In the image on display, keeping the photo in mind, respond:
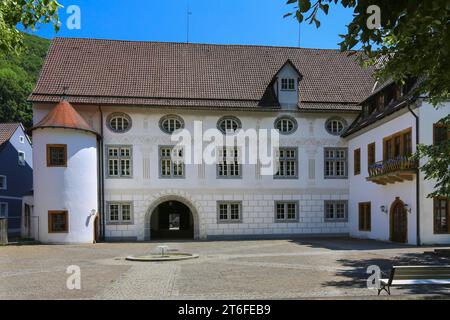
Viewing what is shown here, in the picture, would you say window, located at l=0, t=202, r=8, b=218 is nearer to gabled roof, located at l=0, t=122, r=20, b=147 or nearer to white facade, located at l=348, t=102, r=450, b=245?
gabled roof, located at l=0, t=122, r=20, b=147

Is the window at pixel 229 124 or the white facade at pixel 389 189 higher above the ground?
the window at pixel 229 124

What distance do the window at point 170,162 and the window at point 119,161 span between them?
1863mm

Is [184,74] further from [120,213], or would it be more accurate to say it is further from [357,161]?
[357,161]

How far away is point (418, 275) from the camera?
9.08 m

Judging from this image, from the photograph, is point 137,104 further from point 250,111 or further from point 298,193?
point 298,193

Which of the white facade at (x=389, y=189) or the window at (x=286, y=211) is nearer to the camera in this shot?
the white facade at (x=389, y=189)

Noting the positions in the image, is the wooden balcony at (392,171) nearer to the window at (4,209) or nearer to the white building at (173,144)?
the white building at (173,144)

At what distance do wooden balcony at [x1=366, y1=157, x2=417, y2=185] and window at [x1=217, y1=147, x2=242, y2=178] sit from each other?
784cm

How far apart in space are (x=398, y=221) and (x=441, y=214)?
7.61ft

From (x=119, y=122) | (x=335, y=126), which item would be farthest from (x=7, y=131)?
(x=335, y=126)

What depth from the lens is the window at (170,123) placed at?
1150 inches

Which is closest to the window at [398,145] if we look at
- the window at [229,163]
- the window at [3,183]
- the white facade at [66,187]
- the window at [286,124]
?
the window at [286,124]

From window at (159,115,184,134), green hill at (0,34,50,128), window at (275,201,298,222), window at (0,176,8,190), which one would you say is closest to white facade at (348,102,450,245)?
window at (275,201,298,222)

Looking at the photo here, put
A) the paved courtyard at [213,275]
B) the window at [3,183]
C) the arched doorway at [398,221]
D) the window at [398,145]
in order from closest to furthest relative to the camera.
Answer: the paved courtyard at [213,275], the window at [398,145], the arched doorway at [398,221], the window at [3,183]
